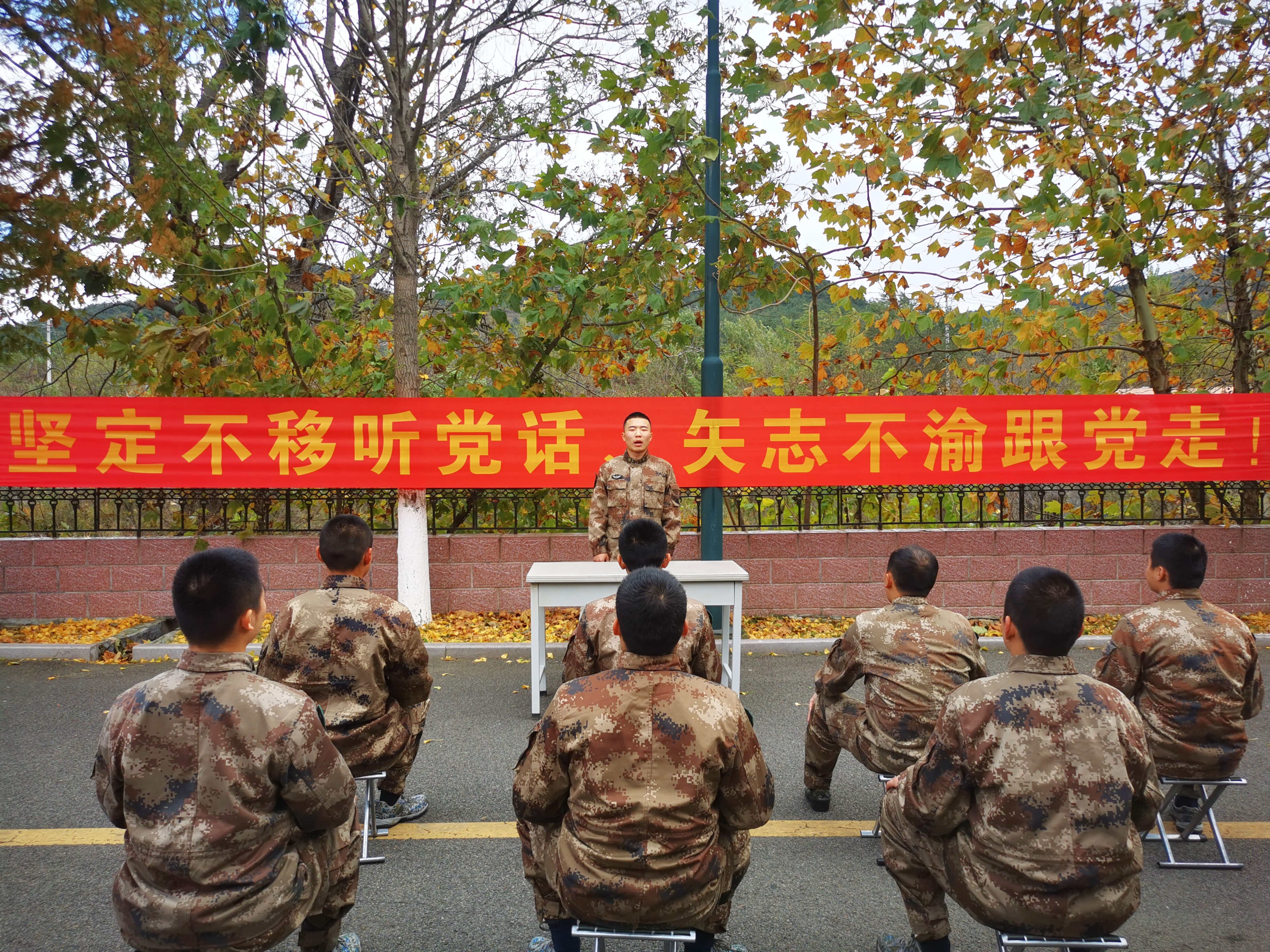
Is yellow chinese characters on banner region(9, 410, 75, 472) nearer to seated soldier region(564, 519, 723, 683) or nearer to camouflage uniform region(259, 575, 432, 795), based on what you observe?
camouflage uniform region(259, 575, 432, 795)

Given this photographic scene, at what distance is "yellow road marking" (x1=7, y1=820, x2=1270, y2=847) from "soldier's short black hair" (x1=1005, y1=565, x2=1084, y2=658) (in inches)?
66.8

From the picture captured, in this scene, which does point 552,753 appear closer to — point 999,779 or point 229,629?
point 229,629

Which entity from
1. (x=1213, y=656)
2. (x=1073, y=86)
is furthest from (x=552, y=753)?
(x=1073, y=86)

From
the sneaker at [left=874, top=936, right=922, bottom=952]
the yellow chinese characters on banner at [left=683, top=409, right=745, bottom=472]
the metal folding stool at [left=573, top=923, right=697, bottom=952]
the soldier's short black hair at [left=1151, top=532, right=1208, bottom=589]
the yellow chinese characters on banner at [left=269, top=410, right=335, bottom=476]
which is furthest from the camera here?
the yellow chinese characters on banner at [left=683, top=409, right=745, bottom=472]

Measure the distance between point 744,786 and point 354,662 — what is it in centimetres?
163

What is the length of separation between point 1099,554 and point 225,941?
7347mm

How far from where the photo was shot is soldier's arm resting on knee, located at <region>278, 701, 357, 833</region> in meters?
2.04

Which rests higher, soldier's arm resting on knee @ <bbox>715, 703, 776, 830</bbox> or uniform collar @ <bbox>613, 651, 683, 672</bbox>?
uniform collar @ <bbox>613, 651, 683, 672</bbox>

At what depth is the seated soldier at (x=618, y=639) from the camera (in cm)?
326

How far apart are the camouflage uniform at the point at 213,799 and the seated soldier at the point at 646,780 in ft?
1.84

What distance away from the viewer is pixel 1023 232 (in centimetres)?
770

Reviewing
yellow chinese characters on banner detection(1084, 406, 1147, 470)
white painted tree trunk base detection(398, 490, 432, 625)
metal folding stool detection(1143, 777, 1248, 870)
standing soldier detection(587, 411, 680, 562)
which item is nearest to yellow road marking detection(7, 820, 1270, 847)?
metal folding stool detection(1143, 777, 1248, 870)

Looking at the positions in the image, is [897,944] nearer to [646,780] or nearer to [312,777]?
[646,780]

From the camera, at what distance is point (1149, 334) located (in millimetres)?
7789
